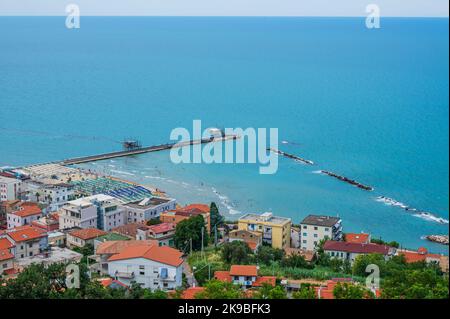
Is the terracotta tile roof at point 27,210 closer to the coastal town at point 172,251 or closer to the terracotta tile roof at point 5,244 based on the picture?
the coastal town at point 172,251

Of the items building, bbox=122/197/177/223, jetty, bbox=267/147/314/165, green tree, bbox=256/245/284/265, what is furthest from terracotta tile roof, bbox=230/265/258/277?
jetty, bbox=267/147/314/165

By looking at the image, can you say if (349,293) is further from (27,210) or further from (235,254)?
(27,210)

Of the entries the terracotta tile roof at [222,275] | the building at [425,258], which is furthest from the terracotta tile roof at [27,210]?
the building at [425,258]

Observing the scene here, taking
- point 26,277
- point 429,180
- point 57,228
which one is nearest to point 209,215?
point 57,228

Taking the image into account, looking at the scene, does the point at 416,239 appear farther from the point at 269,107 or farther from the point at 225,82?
the point at 225,82

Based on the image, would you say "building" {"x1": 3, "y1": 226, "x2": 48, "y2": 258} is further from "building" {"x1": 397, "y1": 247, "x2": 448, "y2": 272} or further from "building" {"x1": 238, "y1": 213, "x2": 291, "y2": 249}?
"building" {"x1": 397, "y1": 247, "x2": 448, "y2": 272}

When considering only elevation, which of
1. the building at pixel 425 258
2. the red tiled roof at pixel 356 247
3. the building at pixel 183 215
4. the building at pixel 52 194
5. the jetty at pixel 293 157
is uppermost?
the jetty at pixel 293 157

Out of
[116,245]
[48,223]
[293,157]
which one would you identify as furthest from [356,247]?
[293,157]
